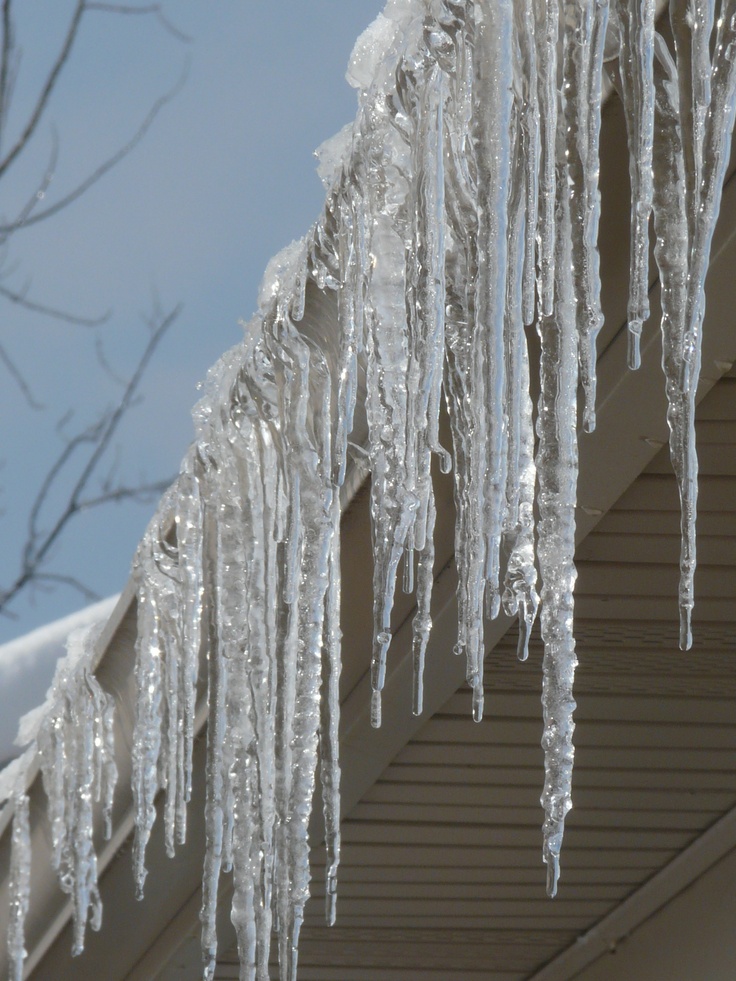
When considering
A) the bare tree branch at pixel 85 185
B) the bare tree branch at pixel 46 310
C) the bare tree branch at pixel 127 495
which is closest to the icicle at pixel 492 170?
the bare tree branch at pixel 85 185

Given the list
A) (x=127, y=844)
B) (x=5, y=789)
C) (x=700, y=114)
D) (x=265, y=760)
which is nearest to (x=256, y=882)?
(x=265, y=760)

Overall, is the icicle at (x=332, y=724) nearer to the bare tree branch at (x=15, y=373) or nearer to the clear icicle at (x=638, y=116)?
the clear icicle at (x=638, y=116)

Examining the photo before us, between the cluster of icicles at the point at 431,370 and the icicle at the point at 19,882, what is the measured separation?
2.63 ft

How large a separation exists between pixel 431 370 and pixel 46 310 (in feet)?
19.1

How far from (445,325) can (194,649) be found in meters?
0.81

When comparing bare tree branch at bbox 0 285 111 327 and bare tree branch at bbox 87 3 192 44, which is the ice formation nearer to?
bare tree branch at bbox 87 3 192 44

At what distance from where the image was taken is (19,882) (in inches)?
101

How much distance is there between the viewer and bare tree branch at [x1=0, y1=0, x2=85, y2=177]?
5.17m

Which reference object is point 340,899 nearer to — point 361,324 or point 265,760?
point 265,760

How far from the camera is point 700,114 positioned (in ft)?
3.06

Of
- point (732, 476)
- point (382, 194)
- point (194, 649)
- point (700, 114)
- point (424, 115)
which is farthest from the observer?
point (194, 649)

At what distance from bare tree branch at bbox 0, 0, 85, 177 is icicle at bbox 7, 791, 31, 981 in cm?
357

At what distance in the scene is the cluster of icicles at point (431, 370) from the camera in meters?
0.92

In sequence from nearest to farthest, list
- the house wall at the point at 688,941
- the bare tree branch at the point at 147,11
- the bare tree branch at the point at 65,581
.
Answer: the house wall at the point at 688,941 → the bare tree branch at the point at 147,11 → the bare tree branch at the point at 65,581
